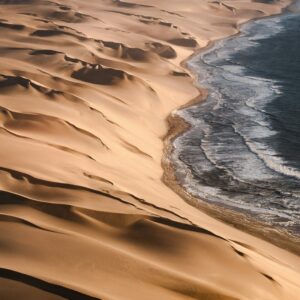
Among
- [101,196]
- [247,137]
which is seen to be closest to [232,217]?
[101,196]

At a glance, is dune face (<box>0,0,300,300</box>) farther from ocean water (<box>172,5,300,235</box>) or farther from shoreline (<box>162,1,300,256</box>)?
ocean water (<box>172,5,300,235</box>)

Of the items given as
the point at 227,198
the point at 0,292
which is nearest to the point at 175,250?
the point at 0,292

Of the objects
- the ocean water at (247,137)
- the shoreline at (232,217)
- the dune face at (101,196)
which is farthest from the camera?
the ocean water at (247,137)

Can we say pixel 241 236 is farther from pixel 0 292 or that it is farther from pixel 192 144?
pixel 192 144

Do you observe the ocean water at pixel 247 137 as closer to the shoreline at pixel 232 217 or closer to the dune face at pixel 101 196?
the shoreline at pixel 232 217

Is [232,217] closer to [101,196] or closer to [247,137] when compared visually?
[101,196]

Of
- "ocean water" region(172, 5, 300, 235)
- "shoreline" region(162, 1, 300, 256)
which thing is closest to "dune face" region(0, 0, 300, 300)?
"shoreline" region(162, 1, 300, 256)

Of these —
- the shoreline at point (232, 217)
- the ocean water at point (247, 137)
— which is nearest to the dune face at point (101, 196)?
the shoreline at point (232, 217)
